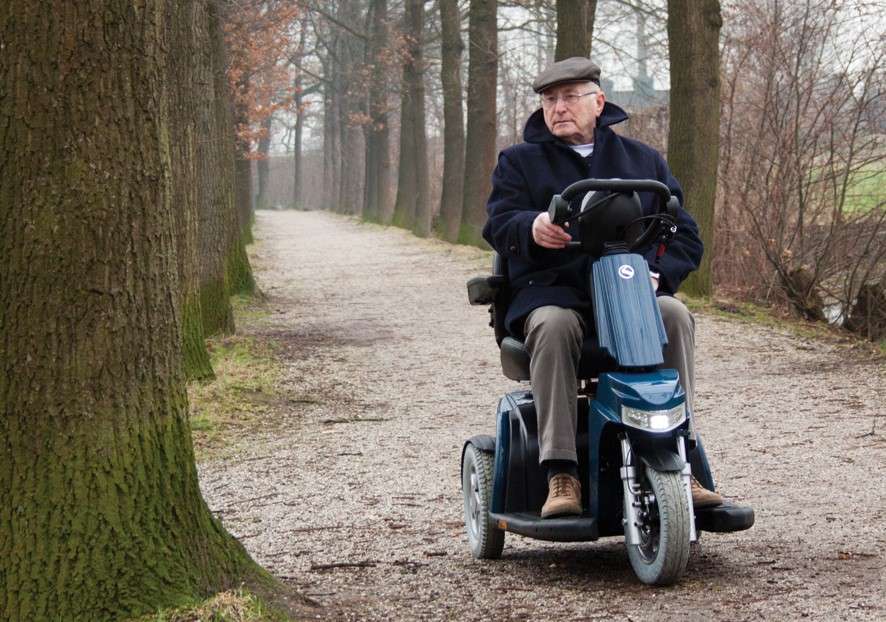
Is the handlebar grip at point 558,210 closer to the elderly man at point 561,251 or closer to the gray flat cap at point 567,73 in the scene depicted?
the elderly man at point 561,251

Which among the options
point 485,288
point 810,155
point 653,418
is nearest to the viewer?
point 653,418

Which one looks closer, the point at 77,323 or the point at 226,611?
the point at 77,323

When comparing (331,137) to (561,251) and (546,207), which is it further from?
(561,251)

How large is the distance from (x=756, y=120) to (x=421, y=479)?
9.29 meters

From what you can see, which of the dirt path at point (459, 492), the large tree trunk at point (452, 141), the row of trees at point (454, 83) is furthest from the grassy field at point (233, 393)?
the large tree trunk at point (452, 141)

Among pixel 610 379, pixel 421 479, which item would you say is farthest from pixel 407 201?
pixel 610 379

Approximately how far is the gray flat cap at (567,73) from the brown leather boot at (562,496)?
1.37 m

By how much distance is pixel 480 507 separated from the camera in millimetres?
4863

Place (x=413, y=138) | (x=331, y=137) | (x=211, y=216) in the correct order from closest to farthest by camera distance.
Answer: (x=211, y=216) → (x=413, y=138) → (x=331, y=137)

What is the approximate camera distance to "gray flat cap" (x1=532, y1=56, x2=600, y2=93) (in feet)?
15.5

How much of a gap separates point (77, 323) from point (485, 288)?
164 cm

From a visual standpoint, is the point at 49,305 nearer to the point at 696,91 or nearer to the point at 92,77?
the point at 92,77

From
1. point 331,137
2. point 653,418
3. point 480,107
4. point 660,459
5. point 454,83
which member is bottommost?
point 660,459

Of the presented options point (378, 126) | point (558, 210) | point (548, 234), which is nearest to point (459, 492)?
point (548, 234)
